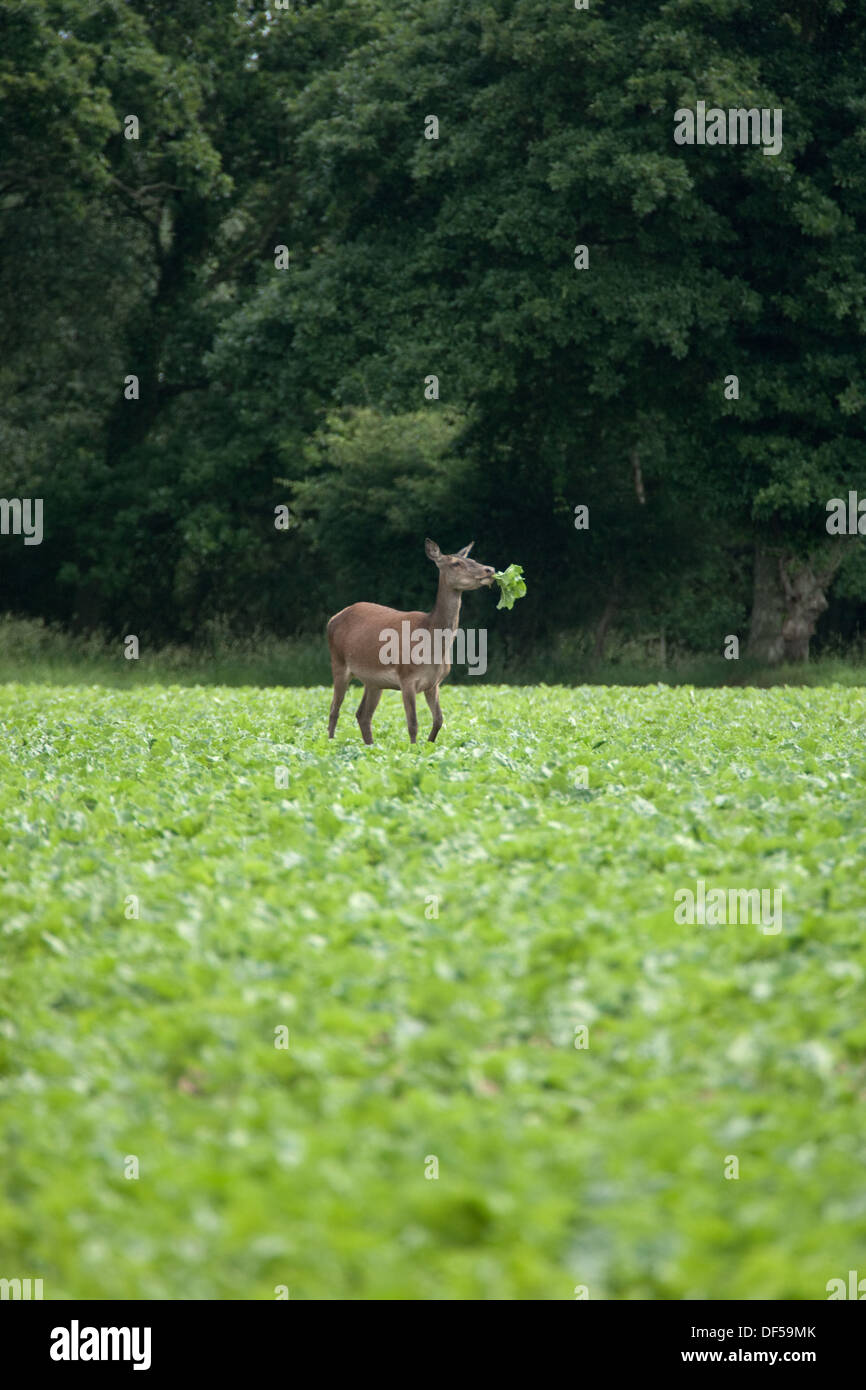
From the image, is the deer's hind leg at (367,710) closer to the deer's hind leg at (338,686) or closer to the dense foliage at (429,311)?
the deer's hind leg at (338,686)

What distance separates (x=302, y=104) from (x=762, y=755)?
941 inches

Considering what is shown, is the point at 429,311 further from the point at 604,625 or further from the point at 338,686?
the point at 338,686

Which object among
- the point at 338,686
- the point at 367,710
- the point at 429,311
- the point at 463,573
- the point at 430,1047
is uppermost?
the point at 429,311

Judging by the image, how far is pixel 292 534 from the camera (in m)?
39.1

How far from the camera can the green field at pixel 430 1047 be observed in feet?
14.1

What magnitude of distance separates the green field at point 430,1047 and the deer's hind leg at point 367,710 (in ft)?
12.0

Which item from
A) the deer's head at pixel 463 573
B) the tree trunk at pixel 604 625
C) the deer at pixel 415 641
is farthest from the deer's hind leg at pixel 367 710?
the tree trunk at pixel 604 625

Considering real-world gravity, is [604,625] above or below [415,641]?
above

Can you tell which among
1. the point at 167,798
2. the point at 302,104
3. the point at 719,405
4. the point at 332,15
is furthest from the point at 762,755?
the point at 332,15

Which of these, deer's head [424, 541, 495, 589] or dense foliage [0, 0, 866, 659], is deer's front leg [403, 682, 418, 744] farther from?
dense foliage [0, 0, 866, 659]

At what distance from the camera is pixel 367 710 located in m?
14.6

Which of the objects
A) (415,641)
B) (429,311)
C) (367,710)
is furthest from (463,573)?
(429,311)

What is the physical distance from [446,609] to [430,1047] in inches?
327

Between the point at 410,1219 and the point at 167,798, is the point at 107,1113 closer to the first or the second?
the point at 410,1219
